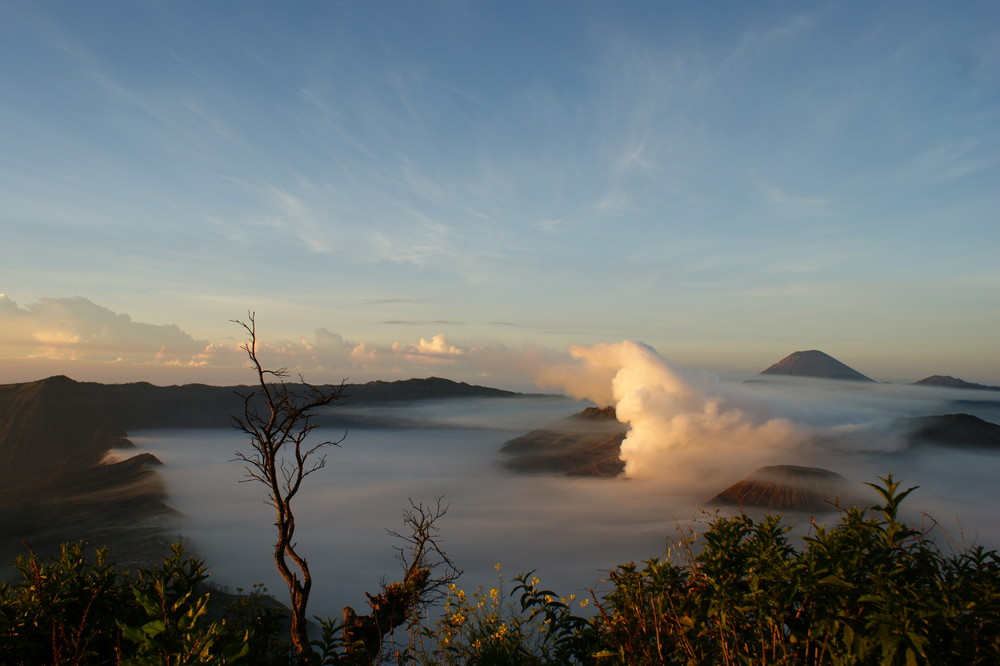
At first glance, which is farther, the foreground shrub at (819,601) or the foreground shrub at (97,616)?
the foreground shrub at (819,601)

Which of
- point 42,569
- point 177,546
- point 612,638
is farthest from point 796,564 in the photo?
point 42,569

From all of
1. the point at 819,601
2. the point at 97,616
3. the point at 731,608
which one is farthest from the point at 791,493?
the point at 97,616

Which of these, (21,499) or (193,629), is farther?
(21,499)

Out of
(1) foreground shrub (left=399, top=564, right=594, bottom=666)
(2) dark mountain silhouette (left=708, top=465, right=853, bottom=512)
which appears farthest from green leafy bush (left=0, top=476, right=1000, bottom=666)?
(2) dark mountain silhouette (left=708, top=465, right=853, bottom=512)

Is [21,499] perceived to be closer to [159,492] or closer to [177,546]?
[159,492]

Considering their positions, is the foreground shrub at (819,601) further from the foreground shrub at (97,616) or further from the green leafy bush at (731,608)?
the foreground shrub at (97,616)

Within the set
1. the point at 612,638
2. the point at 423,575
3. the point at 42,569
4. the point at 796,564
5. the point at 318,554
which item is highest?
the point at 796,564

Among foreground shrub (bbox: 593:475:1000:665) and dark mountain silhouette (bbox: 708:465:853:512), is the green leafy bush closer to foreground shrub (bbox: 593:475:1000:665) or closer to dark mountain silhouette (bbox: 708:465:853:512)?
foreground shrub (bbox: 593:475:1000:665)

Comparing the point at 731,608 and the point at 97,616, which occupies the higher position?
the point at 731,608

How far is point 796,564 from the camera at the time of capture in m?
5.98

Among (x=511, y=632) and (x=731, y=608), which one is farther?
(x=511, y=632)

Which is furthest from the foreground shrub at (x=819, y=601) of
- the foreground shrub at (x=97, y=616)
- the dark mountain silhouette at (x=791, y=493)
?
the dark mountain silhouette at (x=791, y=493)

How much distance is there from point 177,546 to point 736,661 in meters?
6.45

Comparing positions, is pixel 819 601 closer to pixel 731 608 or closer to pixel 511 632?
pixel 731 608
